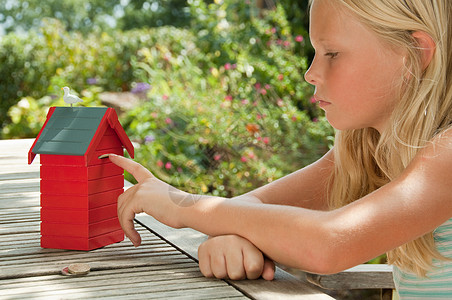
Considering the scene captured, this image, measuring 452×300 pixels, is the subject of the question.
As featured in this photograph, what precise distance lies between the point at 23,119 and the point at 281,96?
4062 mm

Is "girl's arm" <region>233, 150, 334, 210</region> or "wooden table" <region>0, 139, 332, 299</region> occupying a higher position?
"girl's arm" <region>233, 150, 334, 210</region>

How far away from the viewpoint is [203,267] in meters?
1.14

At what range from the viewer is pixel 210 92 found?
5.54 metres

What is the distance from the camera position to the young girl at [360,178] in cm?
108

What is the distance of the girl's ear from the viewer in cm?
126

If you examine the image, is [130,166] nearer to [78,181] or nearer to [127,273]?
[78,181]

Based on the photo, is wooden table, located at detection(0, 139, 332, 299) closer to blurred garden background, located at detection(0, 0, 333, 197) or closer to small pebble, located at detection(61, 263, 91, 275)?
small pebble, located at detection(61, 263, 91, 275)

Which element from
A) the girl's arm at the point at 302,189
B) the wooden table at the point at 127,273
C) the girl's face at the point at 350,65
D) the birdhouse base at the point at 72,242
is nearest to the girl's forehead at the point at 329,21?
the girl's face at the point at 350,65

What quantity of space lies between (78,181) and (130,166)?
12cm

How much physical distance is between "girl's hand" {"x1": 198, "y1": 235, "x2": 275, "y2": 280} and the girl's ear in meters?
0.57

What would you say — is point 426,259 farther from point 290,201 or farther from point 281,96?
point 281,96

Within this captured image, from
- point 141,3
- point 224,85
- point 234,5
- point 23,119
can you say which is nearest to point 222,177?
point 224,85

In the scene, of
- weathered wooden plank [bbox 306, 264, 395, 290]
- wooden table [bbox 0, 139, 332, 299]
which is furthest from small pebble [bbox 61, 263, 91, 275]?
weathered wooden plank [bbox 306, 264, 395, 290]

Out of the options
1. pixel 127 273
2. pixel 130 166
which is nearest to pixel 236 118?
pixel 130 166
